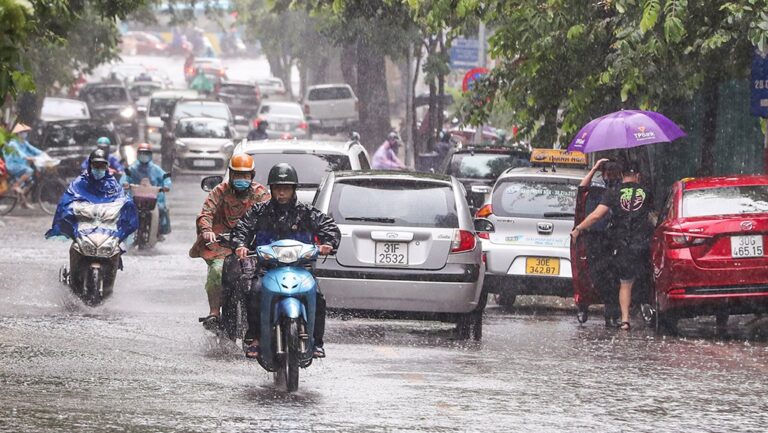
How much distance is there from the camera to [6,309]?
634 inches

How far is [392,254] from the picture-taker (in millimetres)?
13703

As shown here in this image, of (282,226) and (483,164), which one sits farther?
(483,164)

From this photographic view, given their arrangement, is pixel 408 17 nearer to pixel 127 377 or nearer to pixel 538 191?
pixel 538 191

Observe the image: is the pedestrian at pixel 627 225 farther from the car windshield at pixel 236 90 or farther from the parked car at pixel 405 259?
the car windshield at pixel 236 90

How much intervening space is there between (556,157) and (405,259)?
8035 millimetres

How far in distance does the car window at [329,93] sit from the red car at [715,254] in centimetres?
4404

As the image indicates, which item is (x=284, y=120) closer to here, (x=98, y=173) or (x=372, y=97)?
(x=372, y=97)

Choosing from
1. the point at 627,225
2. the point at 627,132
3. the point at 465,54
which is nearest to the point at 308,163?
the point at 627,132

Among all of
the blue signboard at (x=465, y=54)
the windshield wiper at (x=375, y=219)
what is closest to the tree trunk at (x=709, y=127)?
the windshield wiper at (x=375, y=219)

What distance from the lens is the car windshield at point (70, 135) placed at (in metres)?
33.7

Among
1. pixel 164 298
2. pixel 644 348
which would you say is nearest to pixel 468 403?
pixel 644 348

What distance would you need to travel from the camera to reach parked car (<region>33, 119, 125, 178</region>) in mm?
32844

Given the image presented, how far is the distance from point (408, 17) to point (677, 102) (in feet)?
19.2

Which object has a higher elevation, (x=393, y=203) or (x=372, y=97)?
(x=372, y=97)
